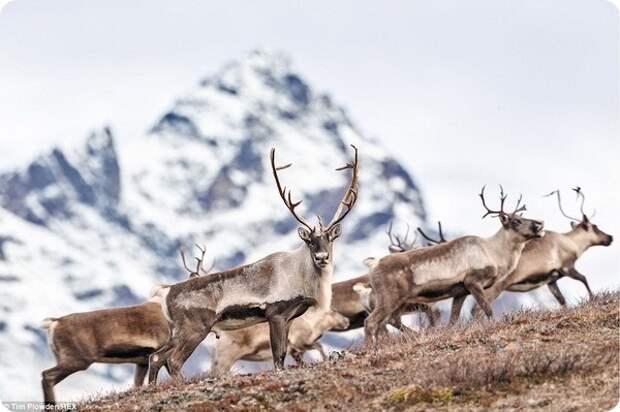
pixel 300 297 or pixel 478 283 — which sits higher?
pixel 478 283

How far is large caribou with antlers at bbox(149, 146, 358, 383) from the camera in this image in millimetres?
13898

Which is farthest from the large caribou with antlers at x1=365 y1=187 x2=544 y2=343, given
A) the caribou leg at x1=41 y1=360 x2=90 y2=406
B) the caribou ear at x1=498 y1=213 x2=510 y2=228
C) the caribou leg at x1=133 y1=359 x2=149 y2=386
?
the caribou leg at x1=41 y1=360 x2=90 y2=406

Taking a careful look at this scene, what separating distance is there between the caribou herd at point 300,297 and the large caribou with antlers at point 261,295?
0.04 ft

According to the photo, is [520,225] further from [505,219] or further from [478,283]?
[478,283]

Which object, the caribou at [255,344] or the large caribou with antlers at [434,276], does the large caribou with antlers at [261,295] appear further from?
the caribou at [255,344]

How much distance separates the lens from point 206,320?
14.3 m

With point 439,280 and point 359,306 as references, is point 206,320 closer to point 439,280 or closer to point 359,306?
point 439,280

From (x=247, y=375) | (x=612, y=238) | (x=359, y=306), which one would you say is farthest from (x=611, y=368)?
(x=612, y=238)

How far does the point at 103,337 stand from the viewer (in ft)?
50.3

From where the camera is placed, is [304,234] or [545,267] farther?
[545,267]

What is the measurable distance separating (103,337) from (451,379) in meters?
5.97

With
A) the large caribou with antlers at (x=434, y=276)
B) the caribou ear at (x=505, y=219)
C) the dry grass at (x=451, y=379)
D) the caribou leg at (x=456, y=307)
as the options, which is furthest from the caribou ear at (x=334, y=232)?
the caribou ear at (x=505, y=219)

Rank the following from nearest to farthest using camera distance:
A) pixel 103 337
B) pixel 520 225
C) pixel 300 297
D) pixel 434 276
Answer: pixel 300 297 < pixel 103 337 < pixel 434 276 < pixel 520 225

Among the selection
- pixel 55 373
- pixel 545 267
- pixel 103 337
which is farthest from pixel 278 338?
pixel 545 267
